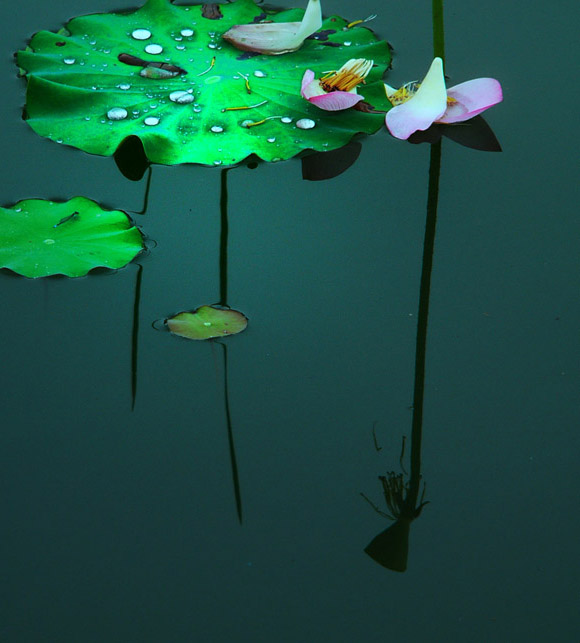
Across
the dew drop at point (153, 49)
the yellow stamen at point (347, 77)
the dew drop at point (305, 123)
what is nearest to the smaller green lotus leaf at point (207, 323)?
the dew drop at point (305, 123)

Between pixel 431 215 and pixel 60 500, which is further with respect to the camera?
pixel 431 215

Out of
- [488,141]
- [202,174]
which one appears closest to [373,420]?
[202,174]

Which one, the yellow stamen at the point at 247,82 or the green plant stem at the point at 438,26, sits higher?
the green plant stem at the point at 438,26

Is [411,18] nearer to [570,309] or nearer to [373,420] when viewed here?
[570,309]

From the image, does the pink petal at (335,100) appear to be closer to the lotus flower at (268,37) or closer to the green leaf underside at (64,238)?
the lotus flower at (268,37)

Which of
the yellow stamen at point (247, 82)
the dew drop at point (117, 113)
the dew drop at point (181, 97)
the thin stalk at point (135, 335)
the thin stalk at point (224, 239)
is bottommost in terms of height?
the thin stalk at point (135, 335)
